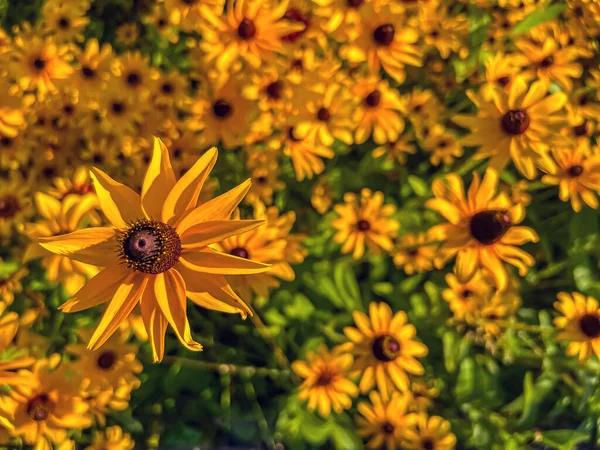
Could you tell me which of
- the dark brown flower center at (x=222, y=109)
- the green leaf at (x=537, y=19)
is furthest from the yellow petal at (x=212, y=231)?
the green leaf at (x=537, y=19)

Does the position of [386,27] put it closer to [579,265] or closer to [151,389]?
[579,265]

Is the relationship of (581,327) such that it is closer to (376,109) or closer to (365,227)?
(365,227)

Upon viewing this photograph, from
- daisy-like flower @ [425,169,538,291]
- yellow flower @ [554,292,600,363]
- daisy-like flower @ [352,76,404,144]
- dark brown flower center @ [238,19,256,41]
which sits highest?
dark brown flower center @ [238,19,256,41]

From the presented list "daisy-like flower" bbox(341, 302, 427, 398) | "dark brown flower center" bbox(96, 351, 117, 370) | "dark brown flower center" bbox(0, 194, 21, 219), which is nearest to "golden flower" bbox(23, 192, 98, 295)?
"dark brown flower center" bbox(96, 351, 117, 370)

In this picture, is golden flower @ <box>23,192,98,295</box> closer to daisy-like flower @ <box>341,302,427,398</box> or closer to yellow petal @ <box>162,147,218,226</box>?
yellow petal @ <box>162,147,218,226</box>

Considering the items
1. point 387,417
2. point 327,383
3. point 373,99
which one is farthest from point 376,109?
point 387,417

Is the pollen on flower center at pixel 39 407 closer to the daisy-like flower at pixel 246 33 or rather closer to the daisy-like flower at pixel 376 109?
the daisy-like flower at pixel 246 33

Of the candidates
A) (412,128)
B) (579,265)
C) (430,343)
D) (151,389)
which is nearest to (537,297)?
(579,265)
